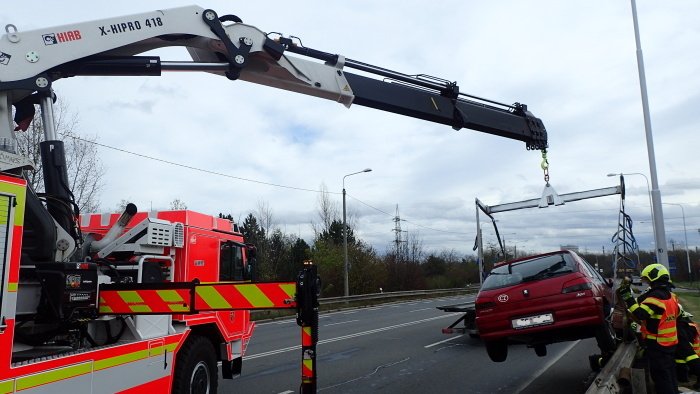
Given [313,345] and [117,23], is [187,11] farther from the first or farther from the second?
[313,345]

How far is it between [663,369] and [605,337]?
4.18 ft

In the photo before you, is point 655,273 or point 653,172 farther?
point 653,172

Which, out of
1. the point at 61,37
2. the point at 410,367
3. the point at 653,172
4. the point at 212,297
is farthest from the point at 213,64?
the point at 653,172

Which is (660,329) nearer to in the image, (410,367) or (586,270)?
(586,270)

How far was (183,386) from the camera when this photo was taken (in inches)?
232

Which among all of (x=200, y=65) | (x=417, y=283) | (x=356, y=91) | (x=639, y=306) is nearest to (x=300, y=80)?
(x=356, y=91)

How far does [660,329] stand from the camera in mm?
5840

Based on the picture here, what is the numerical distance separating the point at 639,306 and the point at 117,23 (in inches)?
253

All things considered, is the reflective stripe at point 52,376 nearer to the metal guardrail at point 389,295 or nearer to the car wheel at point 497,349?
the car wheel at point 497,349

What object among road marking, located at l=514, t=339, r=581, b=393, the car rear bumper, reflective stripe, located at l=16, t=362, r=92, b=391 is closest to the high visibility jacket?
the car rear bumper

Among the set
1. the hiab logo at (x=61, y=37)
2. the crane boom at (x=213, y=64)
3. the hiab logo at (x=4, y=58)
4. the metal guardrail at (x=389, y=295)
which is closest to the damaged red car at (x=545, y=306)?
the crane boom at (x=213, y=64)

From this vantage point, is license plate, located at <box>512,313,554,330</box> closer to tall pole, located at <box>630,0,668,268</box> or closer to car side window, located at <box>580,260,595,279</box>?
car side window, located at <box>580,260,595,279</box>

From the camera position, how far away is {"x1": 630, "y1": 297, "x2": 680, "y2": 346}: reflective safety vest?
581 cm

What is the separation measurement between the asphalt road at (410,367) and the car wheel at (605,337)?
2.79 ft
